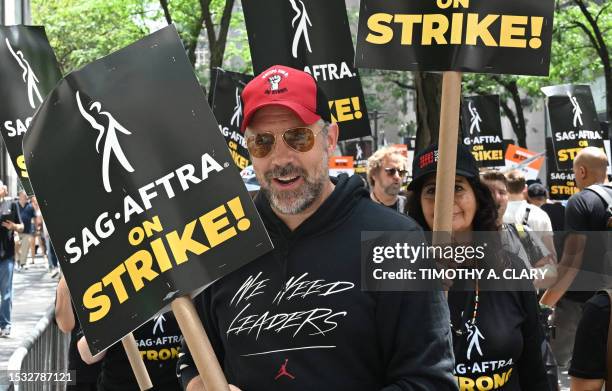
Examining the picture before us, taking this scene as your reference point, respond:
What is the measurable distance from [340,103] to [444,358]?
451 cm

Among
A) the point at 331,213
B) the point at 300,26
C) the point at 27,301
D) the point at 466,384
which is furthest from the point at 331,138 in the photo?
the point at 27,301

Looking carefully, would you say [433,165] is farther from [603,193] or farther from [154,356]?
[603,193]

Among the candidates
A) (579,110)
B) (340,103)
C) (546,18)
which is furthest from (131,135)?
(579,110)

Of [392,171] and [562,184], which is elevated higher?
[392,171]

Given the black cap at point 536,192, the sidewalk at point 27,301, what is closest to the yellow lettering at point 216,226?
the sidewalk at point 27,301

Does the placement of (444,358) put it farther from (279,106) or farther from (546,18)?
(546,18)

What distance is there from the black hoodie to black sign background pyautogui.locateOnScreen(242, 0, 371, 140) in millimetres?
4017

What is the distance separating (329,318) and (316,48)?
4586mm

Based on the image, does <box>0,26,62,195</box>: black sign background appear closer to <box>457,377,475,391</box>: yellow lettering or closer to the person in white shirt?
<box>457,377,475,391</box>: yellow lettering

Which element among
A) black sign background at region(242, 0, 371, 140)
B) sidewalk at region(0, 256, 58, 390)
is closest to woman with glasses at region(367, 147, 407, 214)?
black sign background at region(242, 0, 371, 140)

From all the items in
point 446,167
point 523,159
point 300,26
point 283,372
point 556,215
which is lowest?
point 523,159

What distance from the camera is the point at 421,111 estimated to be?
11.4m

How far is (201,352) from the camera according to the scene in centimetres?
309

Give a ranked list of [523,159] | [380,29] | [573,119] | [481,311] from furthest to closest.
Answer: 1. [523,159]
2. [573,119]
3. [380,29]
4. [481,311]
